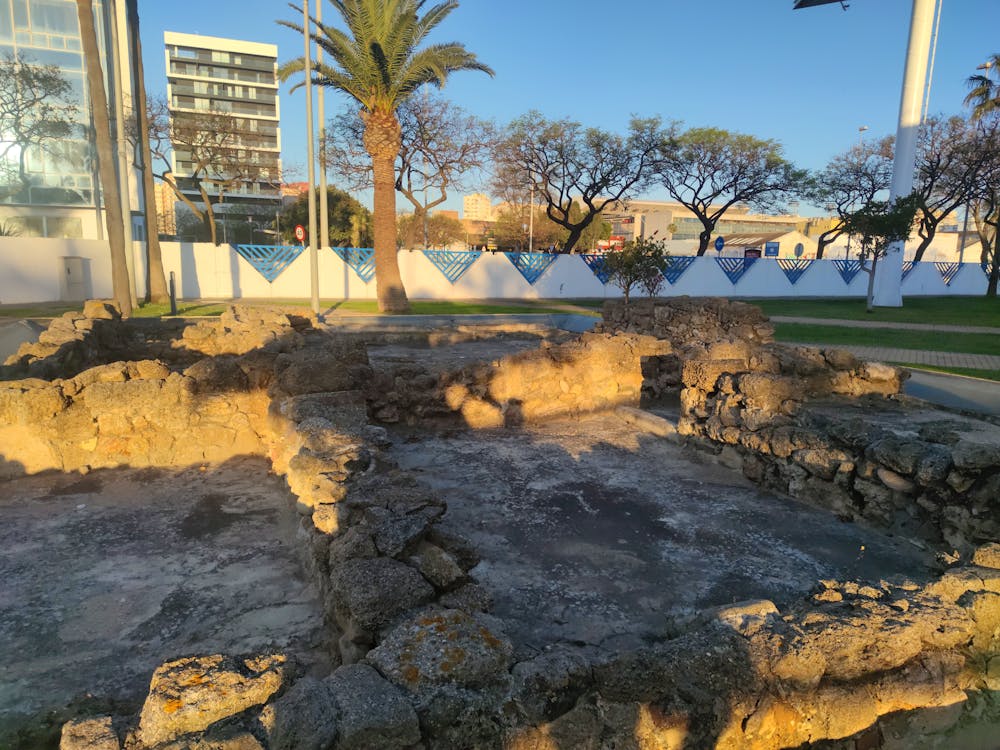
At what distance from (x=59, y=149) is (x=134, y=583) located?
36.3 meters

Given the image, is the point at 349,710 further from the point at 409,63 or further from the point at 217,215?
the point at 217,215

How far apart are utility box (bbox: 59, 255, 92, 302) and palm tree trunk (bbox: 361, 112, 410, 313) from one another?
10.4 meters

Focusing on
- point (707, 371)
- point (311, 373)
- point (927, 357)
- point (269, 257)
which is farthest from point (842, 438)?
point (269, 257)

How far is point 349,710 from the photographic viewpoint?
6.82 feet

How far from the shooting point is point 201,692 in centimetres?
220

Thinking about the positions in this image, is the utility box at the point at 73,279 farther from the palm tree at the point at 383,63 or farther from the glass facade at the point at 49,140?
the glass facade at the point at 49,140

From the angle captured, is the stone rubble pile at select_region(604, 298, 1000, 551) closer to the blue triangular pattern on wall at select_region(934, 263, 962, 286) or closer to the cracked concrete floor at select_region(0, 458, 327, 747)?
the cracked concrete floor at select_region(0, 458, 327, 747)

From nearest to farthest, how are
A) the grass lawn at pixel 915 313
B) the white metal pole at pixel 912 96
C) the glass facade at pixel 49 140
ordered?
the grass lawn at pixel 915 313
the white metal pole at pixel 912 96
the glass facade at pixel 49 140

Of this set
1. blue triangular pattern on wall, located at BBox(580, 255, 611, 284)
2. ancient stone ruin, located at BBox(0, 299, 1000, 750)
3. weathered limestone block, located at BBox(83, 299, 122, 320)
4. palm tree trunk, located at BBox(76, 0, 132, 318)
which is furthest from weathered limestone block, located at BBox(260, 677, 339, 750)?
blue triangular pattern on wall, located at BBox(580, 255, 611, 284)

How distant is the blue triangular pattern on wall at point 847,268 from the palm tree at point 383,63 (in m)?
23.8

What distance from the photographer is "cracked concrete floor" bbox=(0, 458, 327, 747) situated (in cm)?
299

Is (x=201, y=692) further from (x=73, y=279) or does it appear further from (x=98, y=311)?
(x=73, y=279)

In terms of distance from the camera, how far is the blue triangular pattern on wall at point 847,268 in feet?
113

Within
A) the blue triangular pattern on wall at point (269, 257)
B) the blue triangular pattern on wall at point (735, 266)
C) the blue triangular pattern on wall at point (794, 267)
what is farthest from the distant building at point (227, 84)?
the blue triangular pattern on wall at point (794, 267)
